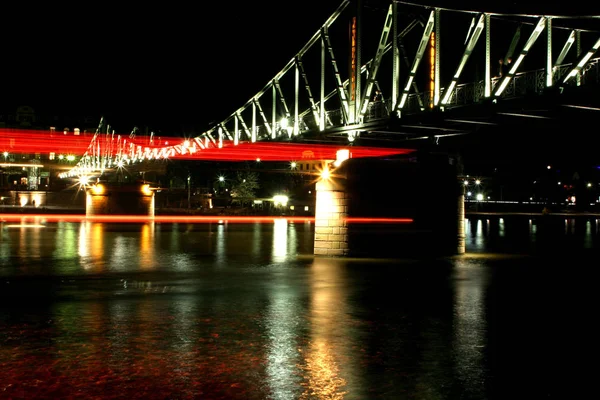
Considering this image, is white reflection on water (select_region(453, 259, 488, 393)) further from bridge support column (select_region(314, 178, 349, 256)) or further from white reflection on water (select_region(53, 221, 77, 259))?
white reflection on water (select_region(53, 221, 77, 259))

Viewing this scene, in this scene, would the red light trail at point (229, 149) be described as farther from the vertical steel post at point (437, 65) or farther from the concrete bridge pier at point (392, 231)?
the concrete bridge pier at point (392, 231)

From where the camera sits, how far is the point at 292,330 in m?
11.3

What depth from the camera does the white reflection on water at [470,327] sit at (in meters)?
8.57

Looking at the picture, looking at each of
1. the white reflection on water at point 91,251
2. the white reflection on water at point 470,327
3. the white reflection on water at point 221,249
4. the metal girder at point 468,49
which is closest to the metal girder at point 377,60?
the metal girder at point 468,49

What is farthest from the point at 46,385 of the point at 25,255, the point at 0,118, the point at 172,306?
the point at 0,118

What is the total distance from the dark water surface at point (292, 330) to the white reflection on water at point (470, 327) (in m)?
0.03

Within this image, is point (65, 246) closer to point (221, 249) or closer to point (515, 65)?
point (221, 249)

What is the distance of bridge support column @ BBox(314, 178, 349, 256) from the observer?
86.7 ft

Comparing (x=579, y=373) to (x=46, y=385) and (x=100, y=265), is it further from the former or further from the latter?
(x=100, y=265)

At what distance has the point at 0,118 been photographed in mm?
154875

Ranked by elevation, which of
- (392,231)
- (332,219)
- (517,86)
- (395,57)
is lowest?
(392,231)

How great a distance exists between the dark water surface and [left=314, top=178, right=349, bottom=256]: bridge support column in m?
3.17

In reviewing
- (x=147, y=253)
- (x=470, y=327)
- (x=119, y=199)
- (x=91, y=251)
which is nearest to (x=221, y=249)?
(x=147, y=253)

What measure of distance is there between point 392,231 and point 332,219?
169 inches
